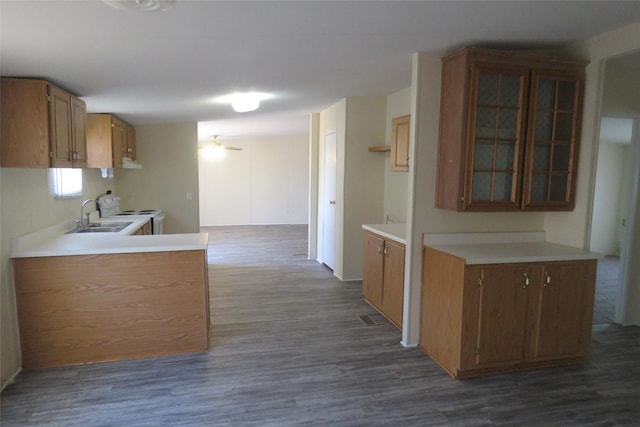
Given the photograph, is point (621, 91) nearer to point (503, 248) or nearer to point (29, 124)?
point (503, 248)

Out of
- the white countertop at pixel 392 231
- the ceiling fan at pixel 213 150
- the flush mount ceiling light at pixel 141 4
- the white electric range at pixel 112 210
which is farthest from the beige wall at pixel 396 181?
the ceiling fan at pixel 213 150

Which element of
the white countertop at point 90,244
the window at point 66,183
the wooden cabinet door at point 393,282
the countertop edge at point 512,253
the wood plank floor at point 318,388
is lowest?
the wood plank floor at point 318,388

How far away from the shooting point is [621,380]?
2.82 metres

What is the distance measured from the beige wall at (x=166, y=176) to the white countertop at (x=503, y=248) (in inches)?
176

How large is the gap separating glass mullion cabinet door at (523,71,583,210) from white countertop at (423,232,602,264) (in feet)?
1.13

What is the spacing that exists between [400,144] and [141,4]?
3.11 metres

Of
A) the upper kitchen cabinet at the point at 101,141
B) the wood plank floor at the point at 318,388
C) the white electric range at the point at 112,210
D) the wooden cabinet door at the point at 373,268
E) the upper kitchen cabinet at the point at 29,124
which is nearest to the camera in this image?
Answer: the wood plank floor at the point at 318,388

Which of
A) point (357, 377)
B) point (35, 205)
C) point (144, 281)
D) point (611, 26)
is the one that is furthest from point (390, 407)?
point (35, 205)

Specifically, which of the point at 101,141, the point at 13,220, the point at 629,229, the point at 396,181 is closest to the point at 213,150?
the point at 101,141

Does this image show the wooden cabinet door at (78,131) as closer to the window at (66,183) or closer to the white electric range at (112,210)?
the window at (66,183)

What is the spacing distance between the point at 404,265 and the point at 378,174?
205 cm

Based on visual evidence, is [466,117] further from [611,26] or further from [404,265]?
[404,265]

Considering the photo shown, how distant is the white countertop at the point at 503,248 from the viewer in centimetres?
276

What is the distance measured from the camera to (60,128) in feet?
9.57
